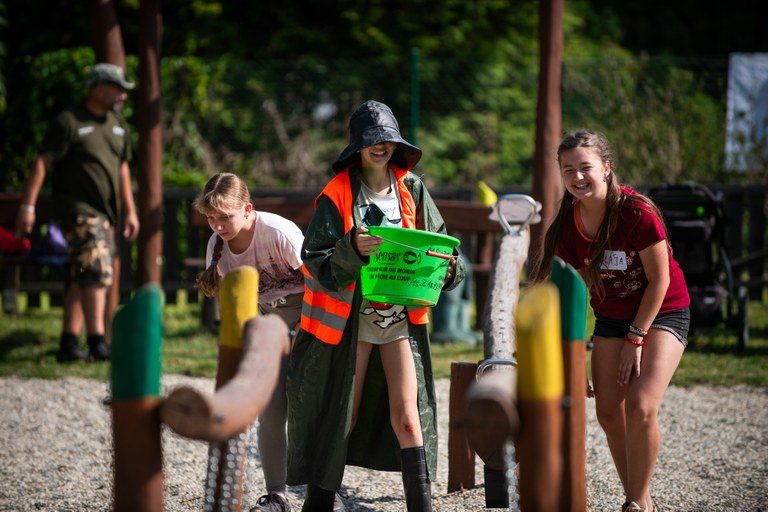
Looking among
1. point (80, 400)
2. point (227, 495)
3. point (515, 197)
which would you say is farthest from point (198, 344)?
point (227, 495)

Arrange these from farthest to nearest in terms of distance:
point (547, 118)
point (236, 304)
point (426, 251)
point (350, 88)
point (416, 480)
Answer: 1. point (350, 88)
2. point (547, 118)
3. point (416, 480)
4. point (426, 251)
5. point (236, 304)

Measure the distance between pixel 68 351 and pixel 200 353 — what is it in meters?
0.99

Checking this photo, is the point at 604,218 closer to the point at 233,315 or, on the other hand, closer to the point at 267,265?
the point at 267,265

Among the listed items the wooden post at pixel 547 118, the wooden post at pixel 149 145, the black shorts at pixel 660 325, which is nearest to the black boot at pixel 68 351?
the wooden post at pixel 149 145

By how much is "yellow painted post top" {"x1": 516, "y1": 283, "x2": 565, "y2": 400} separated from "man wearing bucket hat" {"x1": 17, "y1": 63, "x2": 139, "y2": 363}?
4.88m

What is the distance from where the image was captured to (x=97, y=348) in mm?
6629

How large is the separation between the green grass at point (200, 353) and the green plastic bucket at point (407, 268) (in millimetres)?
3196

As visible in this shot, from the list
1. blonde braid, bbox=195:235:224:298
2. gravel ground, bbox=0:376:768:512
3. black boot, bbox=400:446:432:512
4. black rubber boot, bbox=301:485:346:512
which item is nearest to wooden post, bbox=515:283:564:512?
black boot, bbox=400:446:432:512

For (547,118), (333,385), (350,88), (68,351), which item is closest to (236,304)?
(333,385)

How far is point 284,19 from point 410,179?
35.5 feet

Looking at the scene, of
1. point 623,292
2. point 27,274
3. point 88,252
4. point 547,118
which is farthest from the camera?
point 27,274

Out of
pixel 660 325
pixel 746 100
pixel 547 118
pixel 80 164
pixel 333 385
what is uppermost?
pixel 746 100

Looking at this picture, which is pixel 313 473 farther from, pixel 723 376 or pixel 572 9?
pixel 572 9

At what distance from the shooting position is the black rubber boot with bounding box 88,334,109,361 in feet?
21.7
